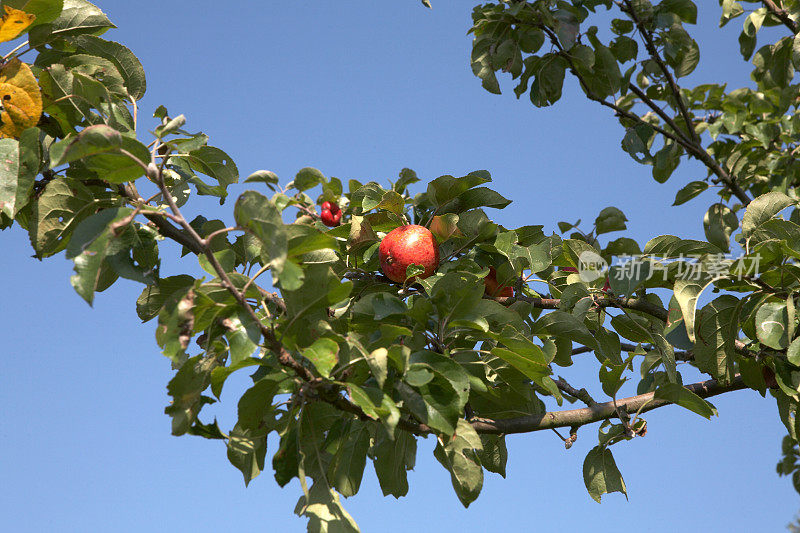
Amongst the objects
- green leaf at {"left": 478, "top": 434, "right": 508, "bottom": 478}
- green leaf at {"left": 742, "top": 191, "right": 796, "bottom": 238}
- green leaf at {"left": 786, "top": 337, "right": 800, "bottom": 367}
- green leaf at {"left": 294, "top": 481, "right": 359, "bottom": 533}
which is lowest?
green leaf at {"left": 294, "top": 481, "right": 359, "bottom": 533}

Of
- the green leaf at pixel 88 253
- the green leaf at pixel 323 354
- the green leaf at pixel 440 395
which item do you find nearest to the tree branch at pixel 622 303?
the green leaf at pixel 440 395

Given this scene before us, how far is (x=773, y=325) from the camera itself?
166 centimetres

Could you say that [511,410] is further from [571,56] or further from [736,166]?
[736,166]

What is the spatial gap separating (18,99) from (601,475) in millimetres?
1821

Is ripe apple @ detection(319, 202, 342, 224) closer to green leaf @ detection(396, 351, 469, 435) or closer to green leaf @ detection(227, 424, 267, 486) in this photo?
green leaf @ detection(227, 424, 267, 486)

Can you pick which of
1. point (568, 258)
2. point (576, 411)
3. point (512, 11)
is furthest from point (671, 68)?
point (576, 411)

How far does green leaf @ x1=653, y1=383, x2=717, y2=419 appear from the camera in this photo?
5.56 feet

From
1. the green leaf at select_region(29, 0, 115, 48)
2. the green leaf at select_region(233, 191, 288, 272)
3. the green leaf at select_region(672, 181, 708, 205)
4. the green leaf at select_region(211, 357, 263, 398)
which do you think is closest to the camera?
the green leaf at select_region(233, 191, 288, 272)

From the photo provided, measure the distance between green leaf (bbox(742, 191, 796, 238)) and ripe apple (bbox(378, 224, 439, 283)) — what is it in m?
0.85

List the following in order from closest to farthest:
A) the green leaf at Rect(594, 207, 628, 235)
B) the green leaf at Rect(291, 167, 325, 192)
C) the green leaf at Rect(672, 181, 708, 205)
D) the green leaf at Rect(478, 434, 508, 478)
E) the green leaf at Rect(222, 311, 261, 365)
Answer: the green leaf at Rect(222, 311, 261, 365), the green leaf at Rect(478, 434, 508, 478), the green leaf at Rect(594, 207, 628, 235), the green leaf at Rect(291, 167, 325, 192), the green leaf at Rect(672, 181, 708, 205)

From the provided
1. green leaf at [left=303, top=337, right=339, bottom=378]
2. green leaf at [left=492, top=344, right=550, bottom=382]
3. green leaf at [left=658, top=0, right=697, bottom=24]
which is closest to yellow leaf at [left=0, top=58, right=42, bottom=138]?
green leaf at [left=303, top=337, right=339, bottom=378]

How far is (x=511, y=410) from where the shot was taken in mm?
1833

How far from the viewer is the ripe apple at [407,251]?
179cm

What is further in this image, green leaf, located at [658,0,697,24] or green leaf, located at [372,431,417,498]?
green leaf, located at [658,0,697,24]
